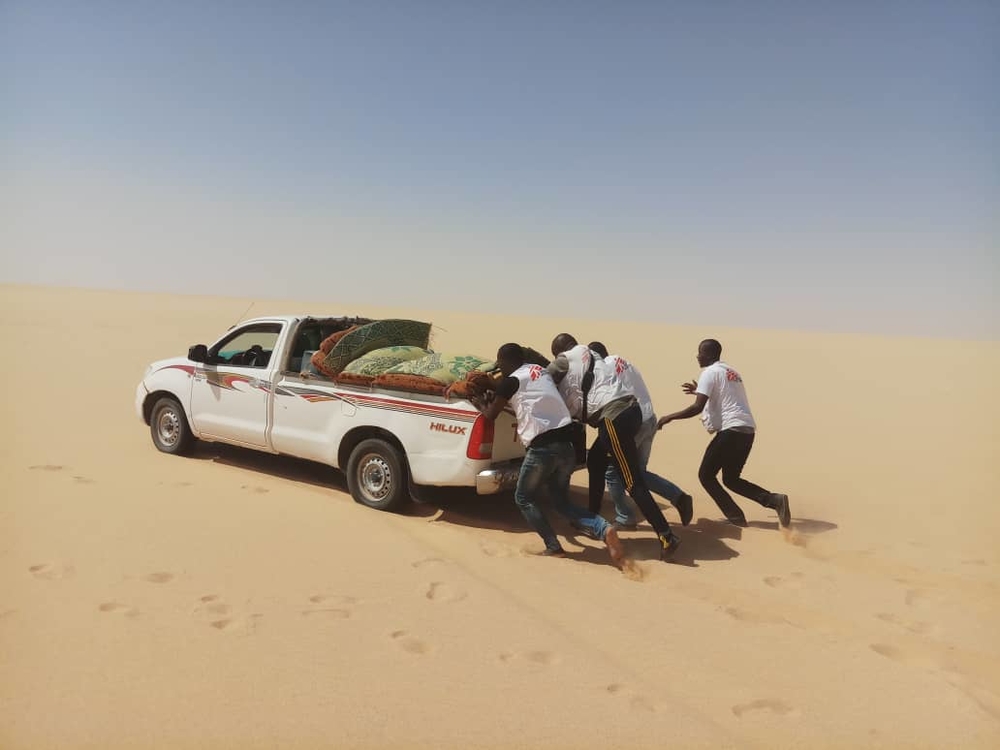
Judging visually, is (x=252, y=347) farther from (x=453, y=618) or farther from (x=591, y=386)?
(x=453, y=618)

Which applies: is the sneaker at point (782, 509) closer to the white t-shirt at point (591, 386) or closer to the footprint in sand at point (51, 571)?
the white t-shirt at point (591, 386)

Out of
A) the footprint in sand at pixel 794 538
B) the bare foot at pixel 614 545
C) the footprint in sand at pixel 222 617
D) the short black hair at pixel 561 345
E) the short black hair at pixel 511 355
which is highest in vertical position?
the short black hair at pixel 561 345

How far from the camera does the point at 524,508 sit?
631 cm

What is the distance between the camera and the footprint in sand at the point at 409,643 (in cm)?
457

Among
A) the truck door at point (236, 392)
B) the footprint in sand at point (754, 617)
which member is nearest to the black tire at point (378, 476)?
the truck door at point (236, 392)

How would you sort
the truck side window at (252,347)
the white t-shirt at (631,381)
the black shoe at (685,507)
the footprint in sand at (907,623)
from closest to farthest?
the footprint in sand at (907,623), the white t-shirt at (631,381), the black shoe at (685,507), the truck side window at (252,347)

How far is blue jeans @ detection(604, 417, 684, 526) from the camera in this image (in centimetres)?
707

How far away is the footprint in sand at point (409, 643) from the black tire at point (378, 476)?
8.14 ft

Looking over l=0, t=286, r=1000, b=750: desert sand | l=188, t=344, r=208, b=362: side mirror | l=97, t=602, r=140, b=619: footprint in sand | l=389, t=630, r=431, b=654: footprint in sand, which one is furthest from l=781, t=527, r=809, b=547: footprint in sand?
l=188, t=344, r=208, b=362: side mirror

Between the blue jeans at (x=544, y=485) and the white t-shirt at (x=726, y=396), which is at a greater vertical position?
the white t-shirt at (x=726, y=396)

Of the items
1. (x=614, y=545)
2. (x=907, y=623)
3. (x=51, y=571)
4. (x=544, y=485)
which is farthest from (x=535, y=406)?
(x=51, y=571)

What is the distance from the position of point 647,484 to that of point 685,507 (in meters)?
0.43

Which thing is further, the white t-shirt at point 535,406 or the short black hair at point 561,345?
the short black hair at point 561,345

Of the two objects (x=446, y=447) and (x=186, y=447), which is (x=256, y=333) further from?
(x=446, y=447)
